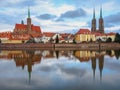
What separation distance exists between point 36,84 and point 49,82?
867 mm

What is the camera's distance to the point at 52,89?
13.7m

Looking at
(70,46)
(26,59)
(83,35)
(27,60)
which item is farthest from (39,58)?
(83,35)

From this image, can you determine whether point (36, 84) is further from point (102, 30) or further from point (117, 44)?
point (102, 30)

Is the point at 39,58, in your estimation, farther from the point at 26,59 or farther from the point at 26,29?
the point at 26,29

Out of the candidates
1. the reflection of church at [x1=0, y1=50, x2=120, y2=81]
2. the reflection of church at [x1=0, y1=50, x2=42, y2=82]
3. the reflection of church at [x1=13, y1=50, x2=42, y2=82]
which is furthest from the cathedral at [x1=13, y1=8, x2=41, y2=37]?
the reflection of church at [x1=13, y1=50, x2=42, y2=82]

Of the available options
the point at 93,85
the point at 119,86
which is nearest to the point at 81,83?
the point at 93,85

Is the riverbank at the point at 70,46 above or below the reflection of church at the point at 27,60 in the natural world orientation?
above

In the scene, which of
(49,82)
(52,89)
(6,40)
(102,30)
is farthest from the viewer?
(102,30)

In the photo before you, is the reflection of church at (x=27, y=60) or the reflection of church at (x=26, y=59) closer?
the reflection of church at (x=27, y=60)

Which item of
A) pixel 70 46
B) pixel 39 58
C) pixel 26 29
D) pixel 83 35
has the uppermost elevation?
pixel 26 29

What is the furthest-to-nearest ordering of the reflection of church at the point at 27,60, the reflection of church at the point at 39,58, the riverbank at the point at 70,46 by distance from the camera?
1. the riverbank at the point at 70,46
2. the reflection of church at the point at 39,58
3. the reflection of church at the point at 27,60

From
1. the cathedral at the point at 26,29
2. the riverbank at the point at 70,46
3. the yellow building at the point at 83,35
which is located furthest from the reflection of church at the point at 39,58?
the cathedral at the point at 26,29

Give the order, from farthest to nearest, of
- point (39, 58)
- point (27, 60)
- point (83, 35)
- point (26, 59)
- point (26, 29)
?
point (26, 29) < point (83, 35) < point (39, 58) < point (26, 59) < point (27, 60)

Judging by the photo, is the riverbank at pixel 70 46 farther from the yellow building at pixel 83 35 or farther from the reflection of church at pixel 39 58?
the reflection of church at pixel 39 58
